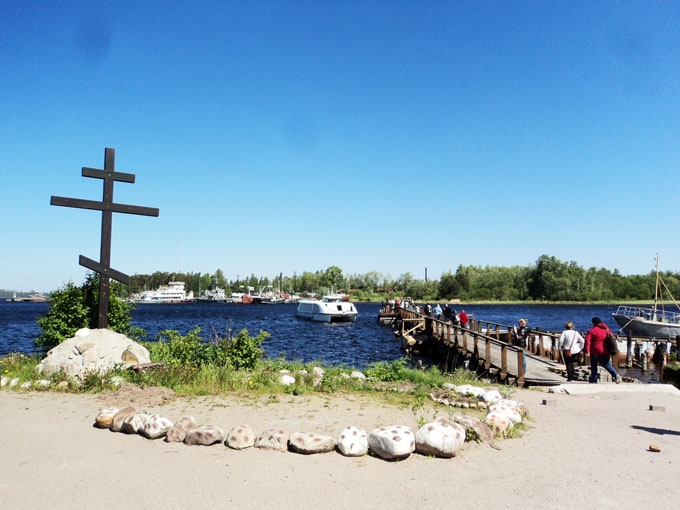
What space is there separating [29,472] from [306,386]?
5.55 metres

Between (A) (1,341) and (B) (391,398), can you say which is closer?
(B) (391,398)

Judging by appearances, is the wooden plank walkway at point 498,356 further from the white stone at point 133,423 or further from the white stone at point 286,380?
the white stone at point 133,423

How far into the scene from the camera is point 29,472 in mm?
5473

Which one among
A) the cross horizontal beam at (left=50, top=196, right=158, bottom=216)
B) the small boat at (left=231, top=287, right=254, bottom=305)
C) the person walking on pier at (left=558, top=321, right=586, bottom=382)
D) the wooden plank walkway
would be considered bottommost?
the small boat at (left=231, top=287, right=254, bottom=305)

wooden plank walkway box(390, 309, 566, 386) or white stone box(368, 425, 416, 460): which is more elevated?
white stone box(368, 425, 416, 460)

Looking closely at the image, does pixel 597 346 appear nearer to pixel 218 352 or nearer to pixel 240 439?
pixel 218 352

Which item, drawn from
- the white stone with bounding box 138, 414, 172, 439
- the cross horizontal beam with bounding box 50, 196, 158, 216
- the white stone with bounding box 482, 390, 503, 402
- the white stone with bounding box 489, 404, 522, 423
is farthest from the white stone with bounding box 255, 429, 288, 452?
the cross horizontal beam with bounding box 50, 196, 158, 216

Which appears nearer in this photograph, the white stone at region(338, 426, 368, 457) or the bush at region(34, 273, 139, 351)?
the white stone at region(338, 426, 368, 457)

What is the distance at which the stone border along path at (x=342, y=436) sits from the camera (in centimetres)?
607

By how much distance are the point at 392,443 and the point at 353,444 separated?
1.73ft

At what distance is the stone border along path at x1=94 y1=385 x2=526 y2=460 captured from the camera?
607cm

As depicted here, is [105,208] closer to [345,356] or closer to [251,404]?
[251,404]

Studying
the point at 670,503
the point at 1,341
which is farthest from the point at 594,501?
the point at 1,341

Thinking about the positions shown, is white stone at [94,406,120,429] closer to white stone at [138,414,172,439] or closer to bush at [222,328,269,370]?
white stone at [138,414,172,439]
